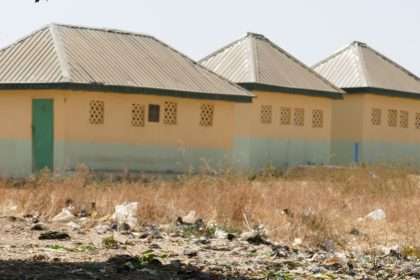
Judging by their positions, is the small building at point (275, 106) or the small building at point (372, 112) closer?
the small building at point (275, 106)

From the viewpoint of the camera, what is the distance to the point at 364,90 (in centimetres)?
2820

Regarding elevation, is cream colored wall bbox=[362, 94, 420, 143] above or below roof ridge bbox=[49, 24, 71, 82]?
below

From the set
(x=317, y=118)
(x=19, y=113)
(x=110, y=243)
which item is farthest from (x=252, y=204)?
(x=317, y=118)

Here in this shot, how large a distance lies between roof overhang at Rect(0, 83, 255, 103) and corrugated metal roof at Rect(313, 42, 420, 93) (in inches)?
304

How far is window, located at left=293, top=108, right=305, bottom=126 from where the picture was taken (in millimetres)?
26336

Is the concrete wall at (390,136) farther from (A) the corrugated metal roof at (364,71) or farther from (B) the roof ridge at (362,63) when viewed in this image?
(B) the roof ridge at (362,63)

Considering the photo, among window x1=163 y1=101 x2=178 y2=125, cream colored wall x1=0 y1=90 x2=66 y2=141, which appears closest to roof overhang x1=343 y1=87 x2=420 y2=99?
window x1=163 y1=101 x2=178 y2=125

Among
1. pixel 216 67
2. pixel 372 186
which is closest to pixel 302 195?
pixel 372 186

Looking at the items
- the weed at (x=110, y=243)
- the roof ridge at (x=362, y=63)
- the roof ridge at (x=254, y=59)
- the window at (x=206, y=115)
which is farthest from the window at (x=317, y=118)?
the weed at (x=110, y=243)

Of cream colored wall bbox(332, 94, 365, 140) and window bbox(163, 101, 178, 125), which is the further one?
cream colored wall bbox(332, 94, 365, 140)

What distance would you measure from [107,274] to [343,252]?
4.01 metres

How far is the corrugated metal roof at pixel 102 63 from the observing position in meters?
19.7

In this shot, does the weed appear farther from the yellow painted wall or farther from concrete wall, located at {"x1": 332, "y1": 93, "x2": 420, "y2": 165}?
concrete wall, located at {"x1": 332, "y1": 93, "x2": 420, "y2": 165}

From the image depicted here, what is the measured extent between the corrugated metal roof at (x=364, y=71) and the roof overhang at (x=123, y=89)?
7.72 m
